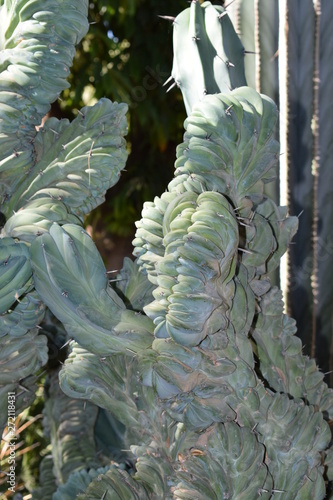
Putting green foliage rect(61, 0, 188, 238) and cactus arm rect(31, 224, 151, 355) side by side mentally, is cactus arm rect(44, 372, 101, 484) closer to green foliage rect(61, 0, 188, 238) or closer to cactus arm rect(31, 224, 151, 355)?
cactus arm rect(31, 224, 151, 355)

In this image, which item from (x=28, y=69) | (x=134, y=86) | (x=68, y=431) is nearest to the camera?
(x=28, y=69)

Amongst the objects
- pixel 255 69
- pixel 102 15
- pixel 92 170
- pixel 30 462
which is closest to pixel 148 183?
pixel 102 15

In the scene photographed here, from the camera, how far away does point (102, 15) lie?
94.9 inches

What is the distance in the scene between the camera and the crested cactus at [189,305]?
59 centimetres

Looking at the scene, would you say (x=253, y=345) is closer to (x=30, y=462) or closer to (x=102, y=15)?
(x=30, y=462)

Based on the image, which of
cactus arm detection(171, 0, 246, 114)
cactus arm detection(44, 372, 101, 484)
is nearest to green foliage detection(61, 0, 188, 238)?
cactus arm detection(44, 372, 101, 484)

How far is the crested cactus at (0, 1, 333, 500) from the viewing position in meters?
0.59

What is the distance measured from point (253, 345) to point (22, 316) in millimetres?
251

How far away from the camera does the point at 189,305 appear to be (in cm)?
55

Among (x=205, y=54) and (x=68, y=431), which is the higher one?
(x=205, y=54)

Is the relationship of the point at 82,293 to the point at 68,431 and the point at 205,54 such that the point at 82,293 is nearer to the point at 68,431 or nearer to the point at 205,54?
the point at 205,54

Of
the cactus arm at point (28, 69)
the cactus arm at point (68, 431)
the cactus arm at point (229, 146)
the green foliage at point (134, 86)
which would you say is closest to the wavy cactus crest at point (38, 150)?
the cactus arm at point (28, 69)

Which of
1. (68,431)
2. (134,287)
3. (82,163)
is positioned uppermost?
(82,163)

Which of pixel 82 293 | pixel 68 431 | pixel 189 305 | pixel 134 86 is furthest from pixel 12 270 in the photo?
pixel 134 86
